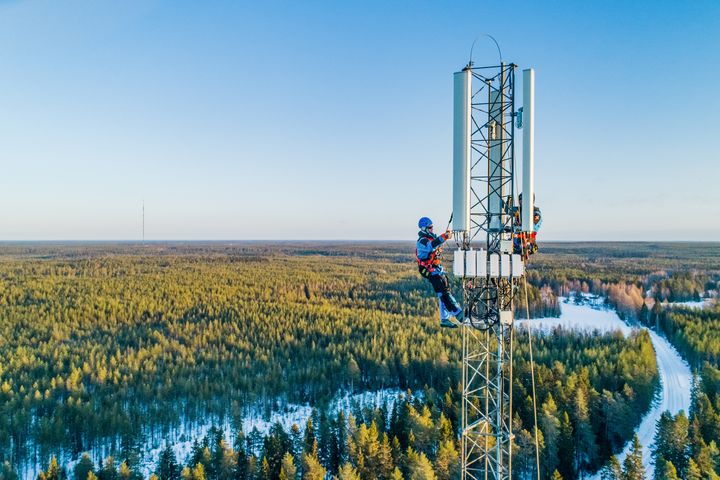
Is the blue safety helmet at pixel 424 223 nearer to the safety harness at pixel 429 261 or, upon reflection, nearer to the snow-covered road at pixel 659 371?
the safety harness at pixel 429 261

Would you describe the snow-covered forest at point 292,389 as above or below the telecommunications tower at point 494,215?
below

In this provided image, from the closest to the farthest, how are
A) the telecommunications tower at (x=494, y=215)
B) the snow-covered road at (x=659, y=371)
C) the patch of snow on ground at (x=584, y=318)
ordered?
the telecommunications tower at (x=494, y=215) < the snow-covered road at (x=659, y=371) < the patch of snow on ground at (x=584, y=318)

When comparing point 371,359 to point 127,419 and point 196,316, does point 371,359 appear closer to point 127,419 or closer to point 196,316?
point 127,419

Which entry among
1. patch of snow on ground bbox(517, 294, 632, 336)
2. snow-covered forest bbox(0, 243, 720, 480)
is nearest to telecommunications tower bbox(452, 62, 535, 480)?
snow-covered forest bbox(0, 243, 720, 480)

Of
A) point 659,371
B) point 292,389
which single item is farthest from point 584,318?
point 292,389

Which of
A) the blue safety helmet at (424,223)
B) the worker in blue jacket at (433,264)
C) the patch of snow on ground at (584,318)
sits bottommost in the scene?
the patch of snow on ground at (584,318)

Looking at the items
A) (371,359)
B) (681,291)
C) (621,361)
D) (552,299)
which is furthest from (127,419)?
(681,291)

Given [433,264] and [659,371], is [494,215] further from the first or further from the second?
[659,371]

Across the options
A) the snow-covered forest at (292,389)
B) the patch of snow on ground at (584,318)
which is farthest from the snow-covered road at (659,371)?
the snow-covered forest at (292,389)
